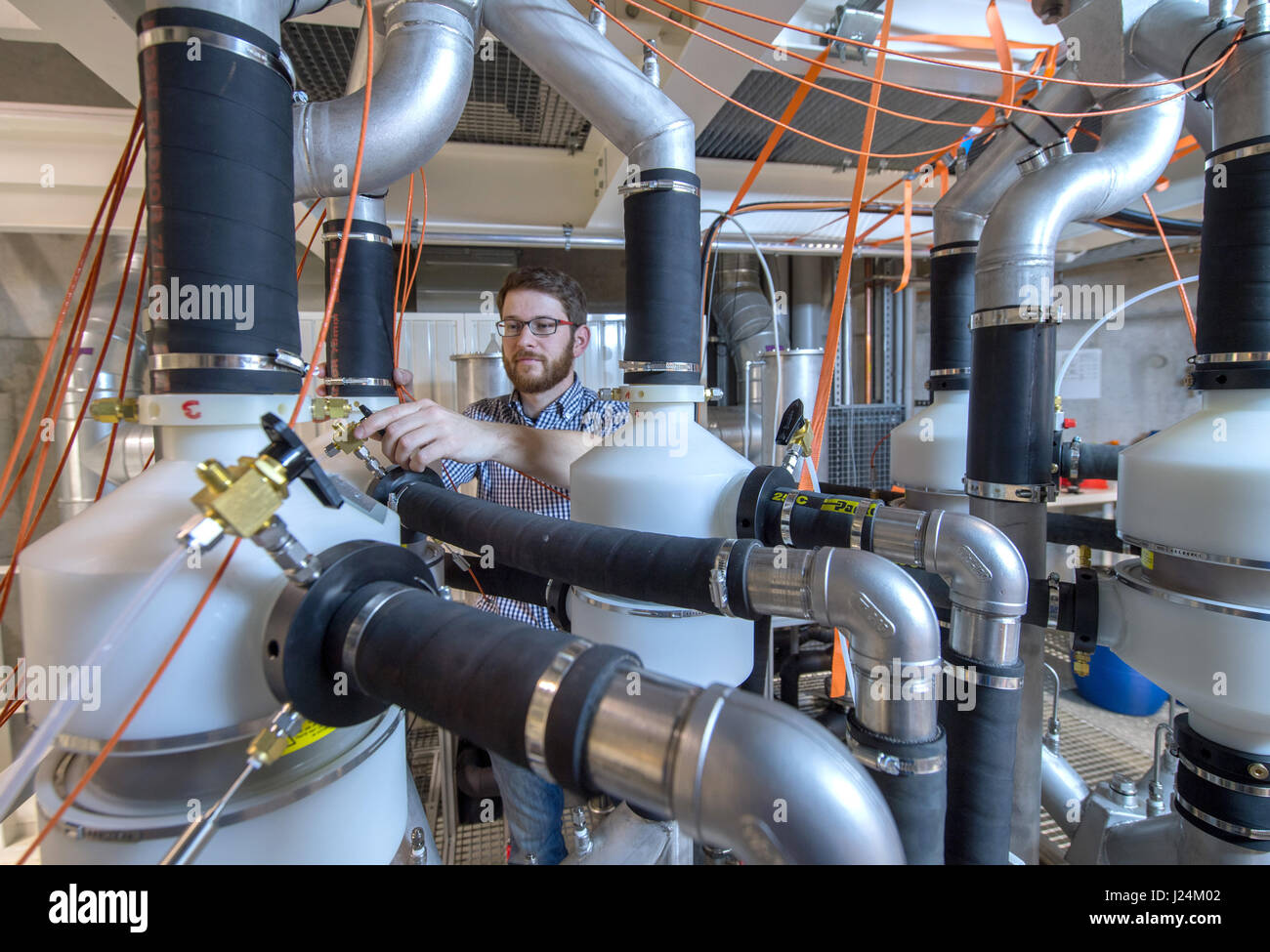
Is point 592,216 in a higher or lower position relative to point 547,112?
lower

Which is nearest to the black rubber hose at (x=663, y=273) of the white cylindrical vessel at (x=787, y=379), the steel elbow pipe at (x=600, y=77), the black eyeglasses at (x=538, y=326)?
the steel elbow pipe at (x=600, y=77)

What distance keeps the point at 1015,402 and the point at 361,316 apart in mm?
1070

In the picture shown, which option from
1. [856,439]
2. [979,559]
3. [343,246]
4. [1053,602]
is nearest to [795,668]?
[856,439]

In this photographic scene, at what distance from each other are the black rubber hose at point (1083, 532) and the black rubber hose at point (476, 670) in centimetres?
113

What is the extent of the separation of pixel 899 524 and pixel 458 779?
153 cm

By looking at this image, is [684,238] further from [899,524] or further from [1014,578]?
[1014,578]

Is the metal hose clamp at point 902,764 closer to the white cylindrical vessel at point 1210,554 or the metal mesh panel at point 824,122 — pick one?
the white cylindrical vessel at point 1210,554

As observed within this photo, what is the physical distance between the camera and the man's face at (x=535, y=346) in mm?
Answer: 1457

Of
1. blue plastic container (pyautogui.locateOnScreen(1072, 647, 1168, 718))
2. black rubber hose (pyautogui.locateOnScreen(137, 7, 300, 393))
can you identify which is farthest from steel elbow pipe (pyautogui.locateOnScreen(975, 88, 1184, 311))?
blue plastic container (pyautogui.locateOnScreen(1072, 647, 1168, 718))

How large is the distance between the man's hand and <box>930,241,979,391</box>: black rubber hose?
3.60 feet
